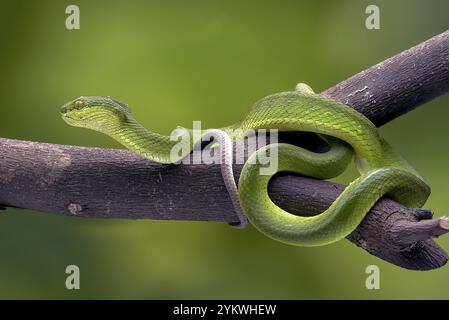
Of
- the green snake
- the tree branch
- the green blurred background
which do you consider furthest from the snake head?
the green blurred background

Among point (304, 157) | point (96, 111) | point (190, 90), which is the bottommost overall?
point (304, 157)

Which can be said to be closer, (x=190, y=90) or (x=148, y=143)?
(x=148, y=143)

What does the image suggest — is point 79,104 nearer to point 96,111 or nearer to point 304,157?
point 96,111

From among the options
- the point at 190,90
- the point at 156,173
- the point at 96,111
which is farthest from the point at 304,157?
the point at 190,90

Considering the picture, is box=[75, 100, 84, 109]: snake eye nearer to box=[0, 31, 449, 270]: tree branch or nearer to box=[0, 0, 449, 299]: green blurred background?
box=[0, 31, 449, 270]: tree branch

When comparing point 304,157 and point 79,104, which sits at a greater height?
point 79,104

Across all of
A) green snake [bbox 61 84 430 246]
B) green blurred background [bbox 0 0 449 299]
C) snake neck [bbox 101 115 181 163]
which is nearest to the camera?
green snake [bbox 61 84 430 246]

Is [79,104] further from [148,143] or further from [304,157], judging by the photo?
[304,157]

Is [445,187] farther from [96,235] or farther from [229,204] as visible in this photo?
[96,235]
